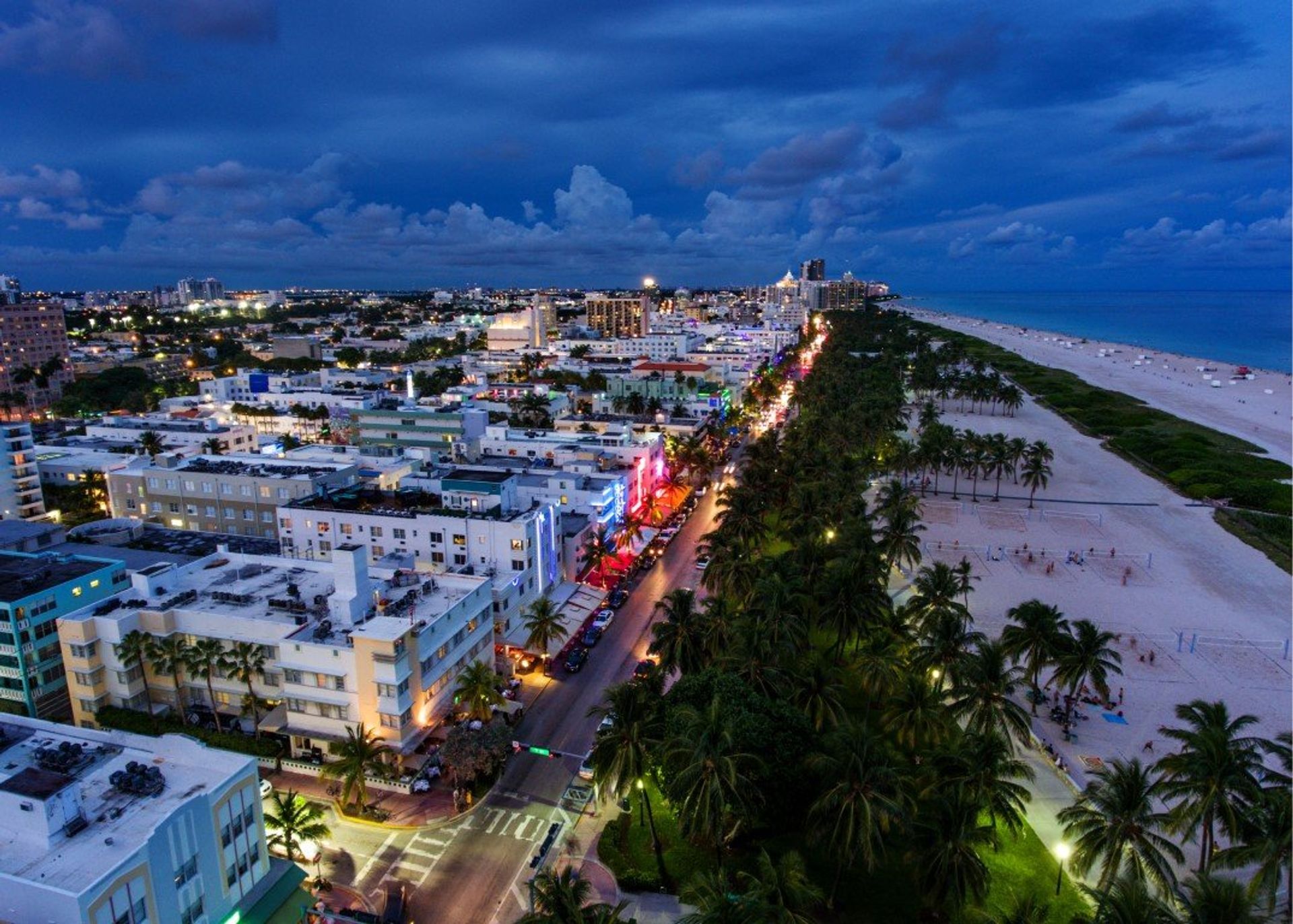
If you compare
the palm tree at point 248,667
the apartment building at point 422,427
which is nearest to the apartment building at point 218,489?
the apartment building at point 422,427

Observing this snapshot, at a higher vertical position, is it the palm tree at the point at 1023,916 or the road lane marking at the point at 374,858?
the palm tree at the point at 1023,916

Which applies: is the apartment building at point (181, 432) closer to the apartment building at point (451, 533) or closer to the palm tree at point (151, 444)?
the palm tree at point (151, 444)

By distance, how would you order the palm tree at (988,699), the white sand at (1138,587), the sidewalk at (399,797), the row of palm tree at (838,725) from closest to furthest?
the row of palm tree at (838,725)
the palm tree at (988,699)
the sidewalk at (399,797)
the white sand at (1138,587)

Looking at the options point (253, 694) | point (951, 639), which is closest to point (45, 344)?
point (253, 694)

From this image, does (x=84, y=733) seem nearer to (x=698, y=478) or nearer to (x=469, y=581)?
(x=469, y=581)

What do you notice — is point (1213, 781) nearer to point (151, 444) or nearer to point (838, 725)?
point (838, 725)

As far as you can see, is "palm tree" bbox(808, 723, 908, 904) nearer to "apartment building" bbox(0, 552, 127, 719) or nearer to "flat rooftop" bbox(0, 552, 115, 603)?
"apartment building" bbox(0, 552, 127, 719)

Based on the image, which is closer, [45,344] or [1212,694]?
[1212,694]
